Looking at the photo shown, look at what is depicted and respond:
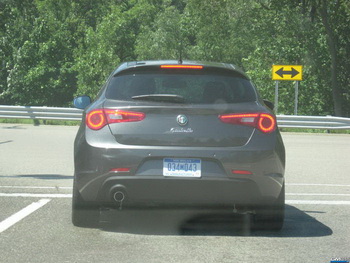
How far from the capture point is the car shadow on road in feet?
24.1

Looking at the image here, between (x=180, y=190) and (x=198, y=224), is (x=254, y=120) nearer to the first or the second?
(x=180, y=190)

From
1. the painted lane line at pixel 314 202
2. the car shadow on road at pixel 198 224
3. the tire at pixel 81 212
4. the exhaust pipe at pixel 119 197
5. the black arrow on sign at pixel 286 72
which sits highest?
the exhaust pipe at pixel 119 197

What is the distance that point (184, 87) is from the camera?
7.26m

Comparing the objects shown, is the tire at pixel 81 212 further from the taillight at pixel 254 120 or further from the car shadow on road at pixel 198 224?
the taillight at pixel 254 120

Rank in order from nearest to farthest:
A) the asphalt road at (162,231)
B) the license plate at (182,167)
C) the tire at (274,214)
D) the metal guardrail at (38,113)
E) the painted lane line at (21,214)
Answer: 1. the asphalt road at (162,231)
2. the license plate at (182,167)
3. the tire at (274,214)
4. the painted lane line at (21,214)
5. the metal guardrail at (38,113)

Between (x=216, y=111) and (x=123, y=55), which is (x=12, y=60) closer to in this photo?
(x=123, y=55)

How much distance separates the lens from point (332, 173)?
13266mm

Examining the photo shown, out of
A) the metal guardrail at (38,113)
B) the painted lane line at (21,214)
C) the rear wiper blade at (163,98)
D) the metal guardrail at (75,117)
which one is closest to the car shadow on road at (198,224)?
the painted lane line at (21,214)

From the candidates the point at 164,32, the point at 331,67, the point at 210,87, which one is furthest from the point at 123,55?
the point at 210,87

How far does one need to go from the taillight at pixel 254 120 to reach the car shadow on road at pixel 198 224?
986 mm

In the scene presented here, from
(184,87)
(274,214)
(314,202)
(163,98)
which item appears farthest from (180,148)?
(314,202)

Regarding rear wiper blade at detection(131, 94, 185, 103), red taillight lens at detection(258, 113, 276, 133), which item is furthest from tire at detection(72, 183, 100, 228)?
red taillight lens at detection(258, 113, 276, 133)

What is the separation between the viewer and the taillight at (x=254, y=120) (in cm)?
709

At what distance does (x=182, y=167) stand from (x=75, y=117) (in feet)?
63.4
